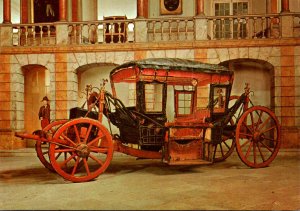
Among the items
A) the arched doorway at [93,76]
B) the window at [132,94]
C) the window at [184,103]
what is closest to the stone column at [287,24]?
the window at [184,103]

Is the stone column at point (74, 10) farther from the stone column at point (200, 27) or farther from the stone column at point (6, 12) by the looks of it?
the stone column at point (200, 27)

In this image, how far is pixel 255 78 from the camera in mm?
14531

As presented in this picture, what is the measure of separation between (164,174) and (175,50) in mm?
6843

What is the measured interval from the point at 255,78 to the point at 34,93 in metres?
9.39

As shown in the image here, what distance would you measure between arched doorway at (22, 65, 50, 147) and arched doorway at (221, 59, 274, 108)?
7713 mm

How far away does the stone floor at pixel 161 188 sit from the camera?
17.2 ft

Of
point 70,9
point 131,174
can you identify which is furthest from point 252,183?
point 70,9

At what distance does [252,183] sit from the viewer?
6.71m

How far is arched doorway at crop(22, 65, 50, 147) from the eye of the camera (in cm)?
1597

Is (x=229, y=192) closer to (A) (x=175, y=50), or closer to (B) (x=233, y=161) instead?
(B) (x=233, y=161)

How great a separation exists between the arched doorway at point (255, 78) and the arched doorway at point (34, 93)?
7713mm

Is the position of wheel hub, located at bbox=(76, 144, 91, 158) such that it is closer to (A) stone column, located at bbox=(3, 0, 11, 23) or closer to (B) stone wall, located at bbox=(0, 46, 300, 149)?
(B) stone wall, located at bbox=(0, 46, 300, 149)

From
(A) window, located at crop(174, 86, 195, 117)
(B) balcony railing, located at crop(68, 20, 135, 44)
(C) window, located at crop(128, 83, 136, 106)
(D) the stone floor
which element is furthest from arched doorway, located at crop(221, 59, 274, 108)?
(D) the stone floor

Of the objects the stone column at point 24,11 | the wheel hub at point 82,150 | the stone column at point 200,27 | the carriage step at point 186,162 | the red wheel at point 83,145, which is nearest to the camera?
the red wheel at point 83,145
